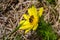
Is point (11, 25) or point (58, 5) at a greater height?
point (58, 5)

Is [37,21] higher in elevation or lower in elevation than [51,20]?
higher

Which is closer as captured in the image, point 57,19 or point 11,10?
point 57,19

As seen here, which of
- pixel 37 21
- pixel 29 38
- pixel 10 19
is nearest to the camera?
pixel 37 21

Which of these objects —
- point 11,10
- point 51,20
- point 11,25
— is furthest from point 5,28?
point 51,20

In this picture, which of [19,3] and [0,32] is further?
[19,3]

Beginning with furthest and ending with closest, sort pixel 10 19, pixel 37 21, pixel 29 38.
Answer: pixel 10 19, pixel 29 38, pixel 37 21

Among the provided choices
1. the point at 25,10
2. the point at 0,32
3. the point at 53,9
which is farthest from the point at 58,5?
the point at 0,32

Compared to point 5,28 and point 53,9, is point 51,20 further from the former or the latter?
point 5,28

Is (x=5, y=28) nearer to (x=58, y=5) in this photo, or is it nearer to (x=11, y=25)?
(x=11, y=25)
